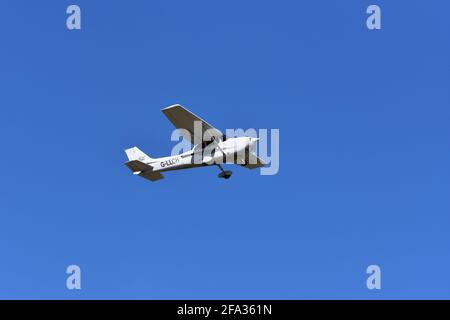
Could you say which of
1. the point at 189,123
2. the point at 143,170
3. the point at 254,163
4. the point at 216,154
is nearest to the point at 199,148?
the point at 216,154

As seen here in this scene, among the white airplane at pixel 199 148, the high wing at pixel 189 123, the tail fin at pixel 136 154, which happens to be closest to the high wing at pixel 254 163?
the white airplane at pixel 199 148

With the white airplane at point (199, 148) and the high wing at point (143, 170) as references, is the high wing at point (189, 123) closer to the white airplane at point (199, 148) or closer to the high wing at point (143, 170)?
the white airplane at point (199, 148)

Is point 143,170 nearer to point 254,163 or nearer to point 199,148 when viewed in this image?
point 199,148

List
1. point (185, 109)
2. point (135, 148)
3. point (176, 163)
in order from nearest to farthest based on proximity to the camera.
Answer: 1. point (185, 109)
2. point (176, 163)
3. point (135, 148)

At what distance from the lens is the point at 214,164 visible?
36.9 metres

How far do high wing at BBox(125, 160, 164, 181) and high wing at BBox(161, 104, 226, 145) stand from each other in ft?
10.5

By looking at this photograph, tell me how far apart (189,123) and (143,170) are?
4584 millimetres

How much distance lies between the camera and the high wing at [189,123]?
35131mm

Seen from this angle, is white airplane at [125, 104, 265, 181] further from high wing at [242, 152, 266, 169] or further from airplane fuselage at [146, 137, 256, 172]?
high wing at [242, 152, 266, 169]

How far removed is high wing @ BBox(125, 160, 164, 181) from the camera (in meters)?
38.5

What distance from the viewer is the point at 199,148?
3712 centimetres
